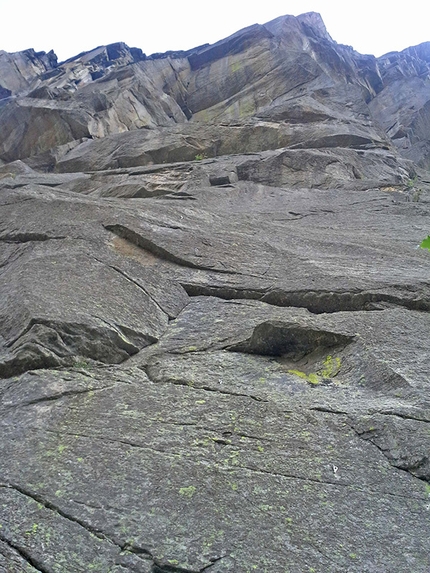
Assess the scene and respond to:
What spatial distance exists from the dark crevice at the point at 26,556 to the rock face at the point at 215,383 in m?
0.02

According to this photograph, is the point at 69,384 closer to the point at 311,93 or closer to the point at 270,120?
the point at 270,120

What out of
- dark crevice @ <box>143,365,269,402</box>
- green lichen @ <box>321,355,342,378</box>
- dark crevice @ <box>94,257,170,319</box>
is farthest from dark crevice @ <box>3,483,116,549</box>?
dark crevice @ <box>94,257,170,319</box>

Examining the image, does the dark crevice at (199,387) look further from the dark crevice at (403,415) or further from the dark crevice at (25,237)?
the dark crevice at (25,237)

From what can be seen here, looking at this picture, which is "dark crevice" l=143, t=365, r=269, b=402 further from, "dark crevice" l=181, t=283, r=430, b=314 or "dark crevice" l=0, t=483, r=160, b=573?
"dark crevice" l=181, t=283, r=430, b=314

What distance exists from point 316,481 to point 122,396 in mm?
2995

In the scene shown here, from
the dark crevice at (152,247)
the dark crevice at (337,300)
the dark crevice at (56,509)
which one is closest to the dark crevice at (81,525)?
the dark crevice at (56,509)

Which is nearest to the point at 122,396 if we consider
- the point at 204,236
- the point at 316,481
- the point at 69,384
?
the point at 69,384

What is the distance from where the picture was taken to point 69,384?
29.3ft

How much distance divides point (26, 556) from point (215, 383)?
3.88 metres

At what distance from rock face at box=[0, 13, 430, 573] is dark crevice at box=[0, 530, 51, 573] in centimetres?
2

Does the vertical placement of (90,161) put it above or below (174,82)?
below

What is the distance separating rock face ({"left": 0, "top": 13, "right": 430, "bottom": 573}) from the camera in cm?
646

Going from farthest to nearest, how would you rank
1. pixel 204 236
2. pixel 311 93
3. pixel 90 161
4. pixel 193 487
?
pixel 311 93
pixel 90 161
pixel 204 236
pixel 193 487

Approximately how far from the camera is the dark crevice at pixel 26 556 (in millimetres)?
5972
